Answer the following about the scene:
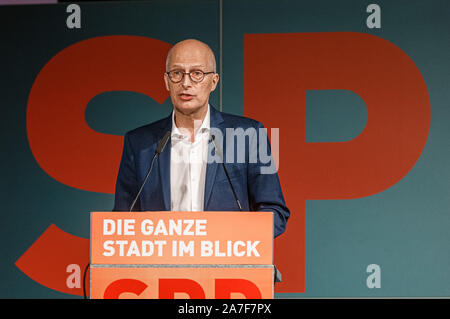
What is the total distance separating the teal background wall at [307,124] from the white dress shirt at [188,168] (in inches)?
44.8

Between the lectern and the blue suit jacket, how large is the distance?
1.31ft

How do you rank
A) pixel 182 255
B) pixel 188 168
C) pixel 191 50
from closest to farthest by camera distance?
pixel 182 255
pixel 191 50
pixel 188 168

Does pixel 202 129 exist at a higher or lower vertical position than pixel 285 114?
lower

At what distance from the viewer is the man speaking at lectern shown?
7.10 feet

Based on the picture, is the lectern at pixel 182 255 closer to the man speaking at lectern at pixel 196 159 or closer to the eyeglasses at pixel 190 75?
the man speaking at lectern at pixel 196 159

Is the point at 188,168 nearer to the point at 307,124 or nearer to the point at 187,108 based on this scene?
the point at 187,108

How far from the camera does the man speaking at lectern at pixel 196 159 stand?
7.10ft

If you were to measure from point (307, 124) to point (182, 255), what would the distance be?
198 cm

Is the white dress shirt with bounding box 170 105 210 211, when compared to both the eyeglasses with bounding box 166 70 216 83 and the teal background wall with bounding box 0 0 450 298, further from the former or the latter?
the teal background wall with bounding box 0 0 450 298

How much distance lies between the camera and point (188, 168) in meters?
2.26

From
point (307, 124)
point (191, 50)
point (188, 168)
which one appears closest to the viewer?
point (191, 50)

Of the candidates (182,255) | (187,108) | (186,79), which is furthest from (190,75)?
(182,255)
